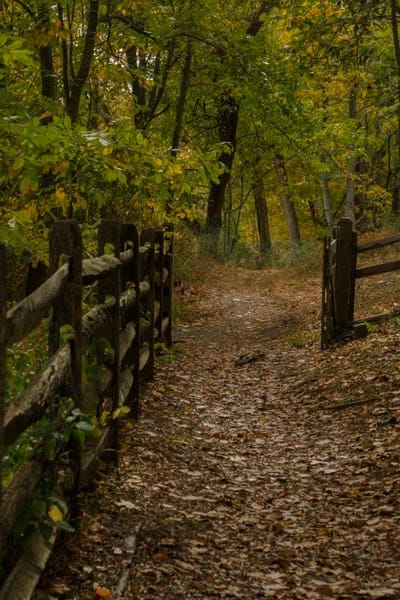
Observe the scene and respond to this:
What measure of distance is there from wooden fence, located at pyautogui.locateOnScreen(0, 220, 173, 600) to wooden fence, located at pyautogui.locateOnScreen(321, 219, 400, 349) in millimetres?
4710

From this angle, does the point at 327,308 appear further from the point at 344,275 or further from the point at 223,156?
the point at 223,156

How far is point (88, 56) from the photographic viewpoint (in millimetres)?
9773

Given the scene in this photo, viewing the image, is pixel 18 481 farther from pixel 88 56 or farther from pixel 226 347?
pixel 226 347

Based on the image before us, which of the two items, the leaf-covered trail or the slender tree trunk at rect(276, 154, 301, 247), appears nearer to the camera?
the leaf-covered trail

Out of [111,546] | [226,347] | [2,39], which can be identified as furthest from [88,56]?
[111,546]

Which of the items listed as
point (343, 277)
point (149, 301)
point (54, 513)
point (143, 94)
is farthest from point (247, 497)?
point (143, 94)

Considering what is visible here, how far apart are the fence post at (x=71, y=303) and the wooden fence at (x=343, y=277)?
6.76 m

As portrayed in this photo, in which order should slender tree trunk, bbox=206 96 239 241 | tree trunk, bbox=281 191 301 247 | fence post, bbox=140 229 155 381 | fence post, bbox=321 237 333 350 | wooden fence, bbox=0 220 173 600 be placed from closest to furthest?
wooden fence, bbox=0 220 173 600 < fence post, bbox=140 229 155 381 < fence post, bbox=321 237 333 350 < slender tree trunk, bbox=206 96 239 241 < tree trunk, bbox=281 191 301 247

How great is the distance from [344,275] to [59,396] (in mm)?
7392

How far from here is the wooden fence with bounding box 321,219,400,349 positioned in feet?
34.8

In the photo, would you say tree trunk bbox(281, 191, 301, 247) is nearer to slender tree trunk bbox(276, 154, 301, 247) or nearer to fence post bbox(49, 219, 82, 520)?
slender tree trunk bbox(276, 154, 301, 247)

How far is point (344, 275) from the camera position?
10.9 metres

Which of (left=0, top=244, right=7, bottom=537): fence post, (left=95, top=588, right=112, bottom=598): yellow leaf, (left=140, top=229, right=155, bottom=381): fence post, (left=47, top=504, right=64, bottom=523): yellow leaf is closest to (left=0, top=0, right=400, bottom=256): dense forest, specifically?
(left=140, top=229, right=155, bottom=381): fence post

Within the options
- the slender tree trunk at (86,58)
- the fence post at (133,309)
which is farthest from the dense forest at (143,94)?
the fence post at (133,309)
